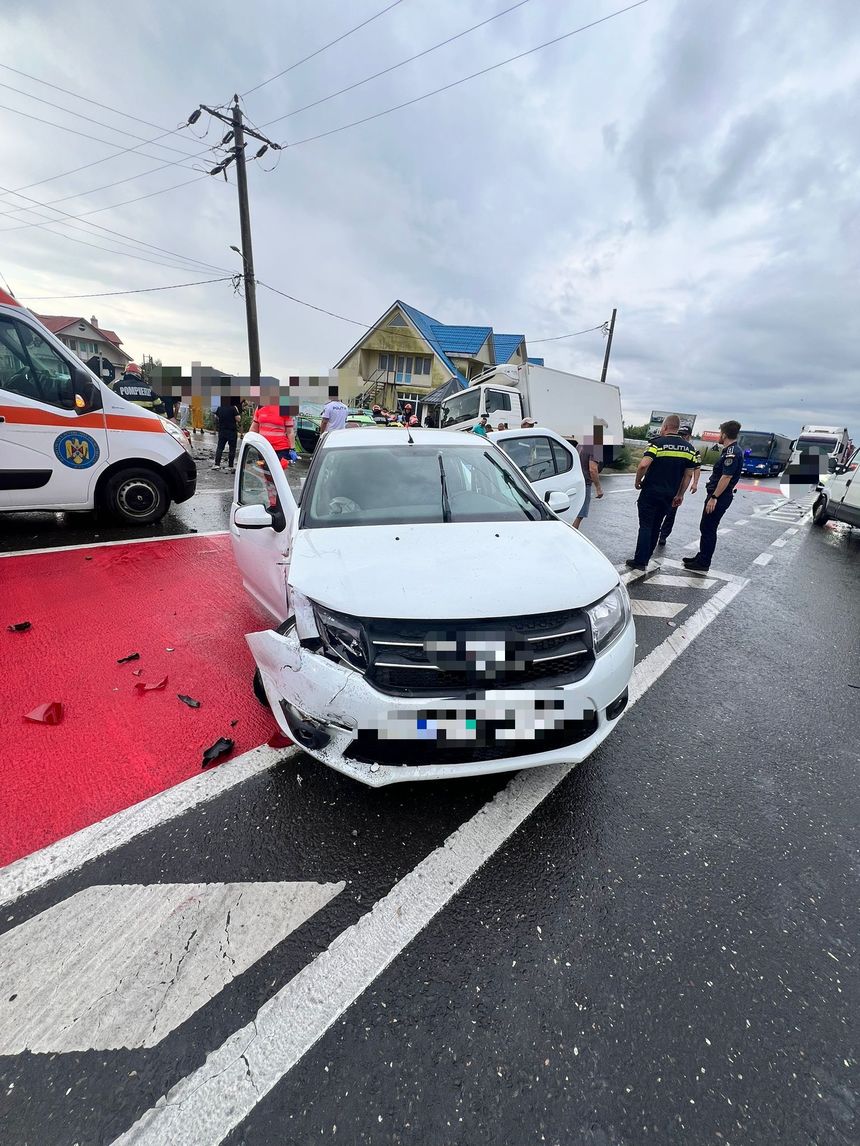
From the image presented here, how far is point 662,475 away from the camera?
19.3 feet

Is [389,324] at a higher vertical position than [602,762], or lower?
higher

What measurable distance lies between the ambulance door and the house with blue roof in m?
29.9

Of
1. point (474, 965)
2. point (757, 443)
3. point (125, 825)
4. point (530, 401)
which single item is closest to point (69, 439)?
point (125, 825)

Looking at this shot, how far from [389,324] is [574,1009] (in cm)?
3849

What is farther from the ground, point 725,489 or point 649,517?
point 725,489

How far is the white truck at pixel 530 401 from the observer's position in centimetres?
1479

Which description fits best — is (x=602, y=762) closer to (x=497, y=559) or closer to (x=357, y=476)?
(x=497, y=559)

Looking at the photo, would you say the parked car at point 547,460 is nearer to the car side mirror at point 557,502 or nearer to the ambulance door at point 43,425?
the car side mirror at point 557,502

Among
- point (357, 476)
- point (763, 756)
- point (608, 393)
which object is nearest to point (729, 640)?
point (763, 756)

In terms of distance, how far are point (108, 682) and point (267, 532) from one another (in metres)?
1.33

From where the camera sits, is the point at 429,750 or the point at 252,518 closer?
the point at 429,750

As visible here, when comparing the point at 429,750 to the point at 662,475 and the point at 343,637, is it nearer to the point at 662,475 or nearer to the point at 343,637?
the point at 343,637

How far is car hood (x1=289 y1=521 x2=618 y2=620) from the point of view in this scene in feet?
6.86

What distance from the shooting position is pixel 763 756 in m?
2.93
